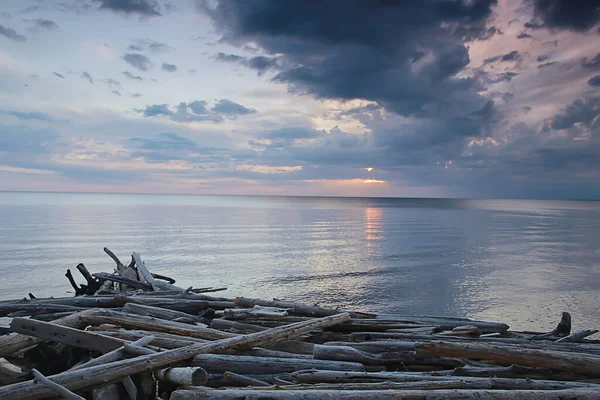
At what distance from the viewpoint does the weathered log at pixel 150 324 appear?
707 cm

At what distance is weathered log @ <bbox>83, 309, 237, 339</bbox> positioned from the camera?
7.07m

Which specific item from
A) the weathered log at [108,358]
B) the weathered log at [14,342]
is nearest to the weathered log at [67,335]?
the weathered log at [14,342]

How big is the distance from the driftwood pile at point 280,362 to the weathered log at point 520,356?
0.01 meters

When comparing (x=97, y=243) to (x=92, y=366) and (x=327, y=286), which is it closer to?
(x=327, y=286)

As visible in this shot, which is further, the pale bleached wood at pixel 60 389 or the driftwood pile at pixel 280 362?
the driftwood pile at pixel 280 362

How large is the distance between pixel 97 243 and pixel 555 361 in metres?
41.9

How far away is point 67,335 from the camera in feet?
21.4

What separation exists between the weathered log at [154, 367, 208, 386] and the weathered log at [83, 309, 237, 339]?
151cm

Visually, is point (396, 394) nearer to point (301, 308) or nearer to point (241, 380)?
point (241, 380)

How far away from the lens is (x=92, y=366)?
18.0 ft

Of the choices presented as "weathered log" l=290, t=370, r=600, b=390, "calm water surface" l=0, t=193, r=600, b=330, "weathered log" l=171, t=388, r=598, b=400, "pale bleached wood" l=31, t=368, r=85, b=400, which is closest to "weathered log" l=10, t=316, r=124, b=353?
"pale bleached wood" l=31, t=368, r=85, b=400

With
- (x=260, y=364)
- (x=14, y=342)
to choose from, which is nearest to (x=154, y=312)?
(x=14, y=342)

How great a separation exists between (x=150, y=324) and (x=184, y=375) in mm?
2593

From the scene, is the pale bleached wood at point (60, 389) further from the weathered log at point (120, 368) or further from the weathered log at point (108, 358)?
the weathered log at point (108, 358)
